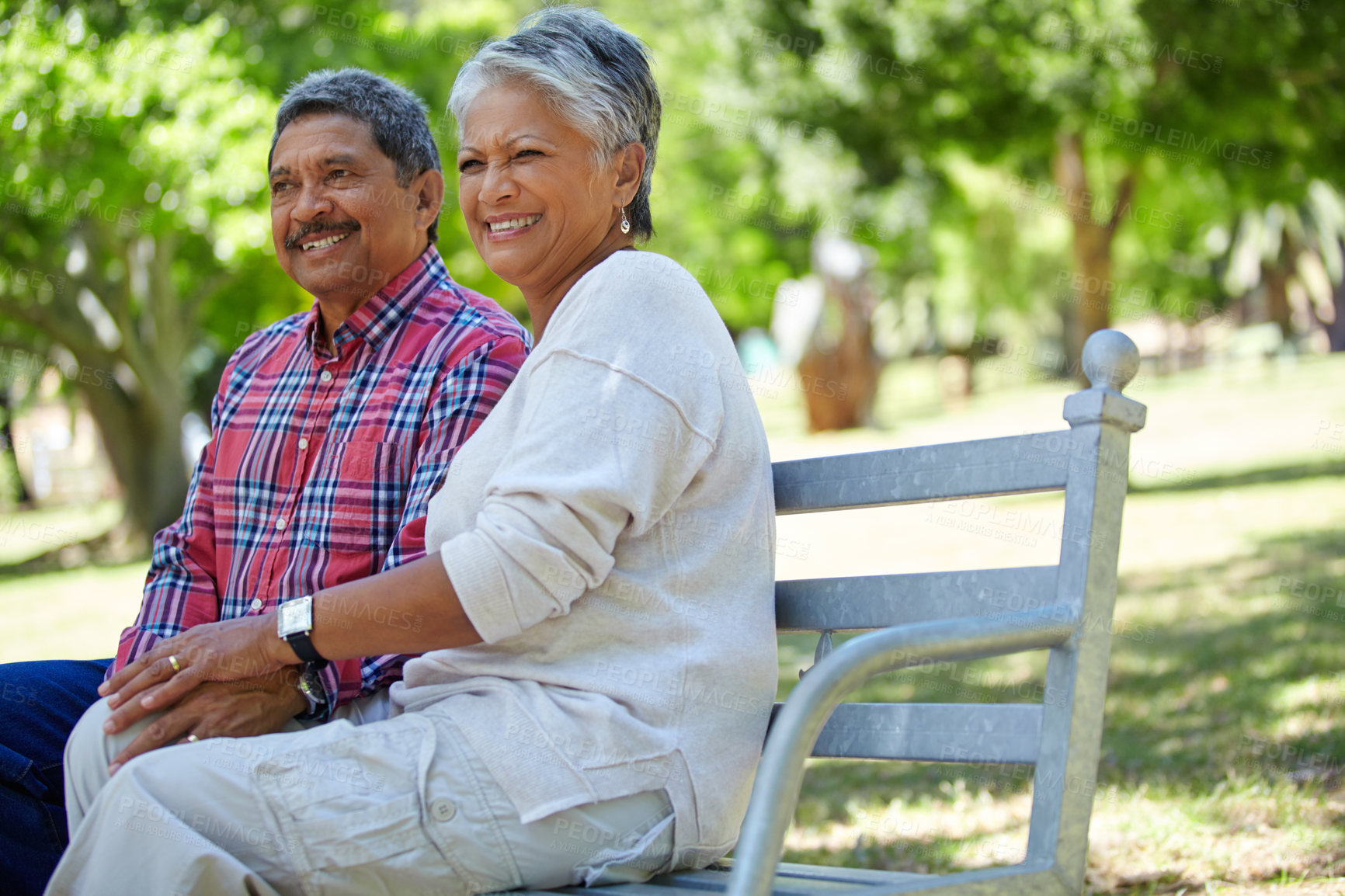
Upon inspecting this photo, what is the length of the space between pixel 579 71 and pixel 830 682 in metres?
1.18

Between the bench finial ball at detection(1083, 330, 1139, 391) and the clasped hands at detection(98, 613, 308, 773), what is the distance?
131cm

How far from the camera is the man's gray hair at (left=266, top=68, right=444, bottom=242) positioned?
2.78 meters

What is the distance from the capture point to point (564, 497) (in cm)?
178

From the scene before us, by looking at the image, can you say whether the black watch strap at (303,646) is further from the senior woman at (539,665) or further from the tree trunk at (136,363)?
the tree trunk at (136,363)

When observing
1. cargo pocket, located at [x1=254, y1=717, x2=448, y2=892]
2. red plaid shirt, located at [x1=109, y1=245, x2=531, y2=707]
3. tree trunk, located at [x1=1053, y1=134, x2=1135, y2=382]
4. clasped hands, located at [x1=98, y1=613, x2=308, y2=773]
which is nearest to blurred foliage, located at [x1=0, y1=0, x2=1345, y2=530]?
tree trunk, located at [x1=1053, y1=134, x2=1135, y2=382]

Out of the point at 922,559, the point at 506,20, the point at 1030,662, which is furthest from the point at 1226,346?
the point at 1030,662

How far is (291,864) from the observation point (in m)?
1.72

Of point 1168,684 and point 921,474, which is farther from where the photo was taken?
point 1168,684

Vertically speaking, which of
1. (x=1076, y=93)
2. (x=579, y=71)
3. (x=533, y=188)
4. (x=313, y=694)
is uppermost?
(x=1076, y=93)

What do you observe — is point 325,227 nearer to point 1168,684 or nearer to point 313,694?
point 313,694

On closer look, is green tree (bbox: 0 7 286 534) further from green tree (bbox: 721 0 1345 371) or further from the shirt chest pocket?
the shirt chest pocket

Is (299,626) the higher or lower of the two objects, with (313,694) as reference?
higher

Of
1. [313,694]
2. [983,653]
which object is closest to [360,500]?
[313,694]

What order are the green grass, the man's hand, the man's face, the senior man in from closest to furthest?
the man's hand, the senior man, the man's face, the green grass
